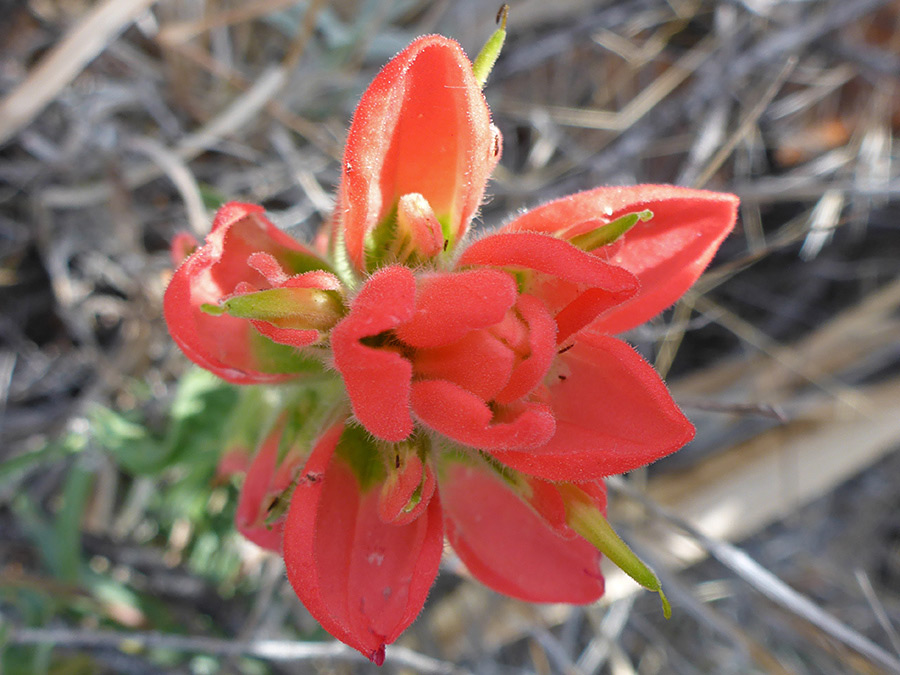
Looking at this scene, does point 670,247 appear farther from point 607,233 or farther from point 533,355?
point 533,355

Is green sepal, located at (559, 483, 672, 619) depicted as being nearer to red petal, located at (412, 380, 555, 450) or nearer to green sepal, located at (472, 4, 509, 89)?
red petal, located at (412, 380, 555, 450)

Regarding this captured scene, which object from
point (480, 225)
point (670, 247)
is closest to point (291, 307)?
point (670, 247)

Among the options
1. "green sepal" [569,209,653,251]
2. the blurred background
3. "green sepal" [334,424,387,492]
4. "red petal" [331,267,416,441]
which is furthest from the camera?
the blurred background

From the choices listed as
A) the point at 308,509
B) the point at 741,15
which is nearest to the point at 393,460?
the point at 308,509

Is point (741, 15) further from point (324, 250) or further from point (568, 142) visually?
point (324, 250)

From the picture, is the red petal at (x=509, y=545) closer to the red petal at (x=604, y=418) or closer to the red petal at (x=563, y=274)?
the red petal at (x=604, y=418)

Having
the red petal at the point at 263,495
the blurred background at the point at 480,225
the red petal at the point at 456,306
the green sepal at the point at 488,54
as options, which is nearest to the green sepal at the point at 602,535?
the red petal at the point at 456,306

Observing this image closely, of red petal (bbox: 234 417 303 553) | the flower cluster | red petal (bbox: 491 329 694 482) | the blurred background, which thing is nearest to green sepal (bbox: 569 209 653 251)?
the flower cluster
